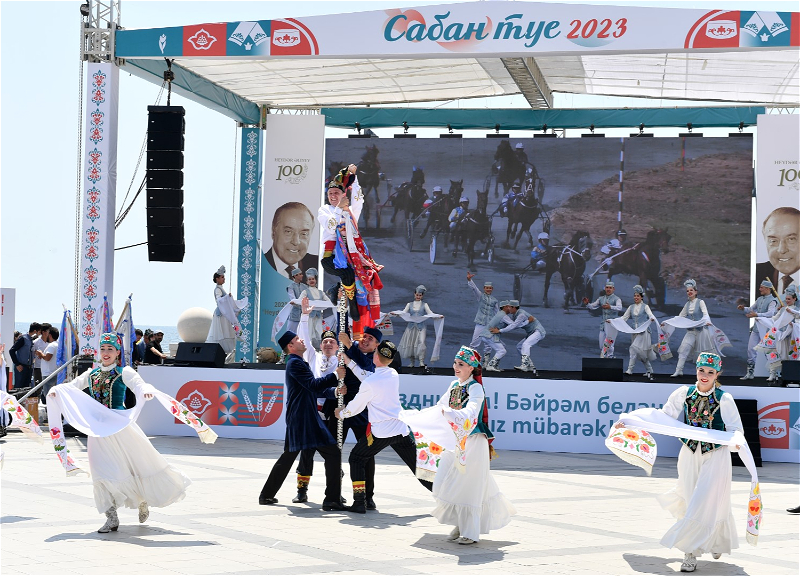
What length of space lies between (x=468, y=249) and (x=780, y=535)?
1256 centimetres

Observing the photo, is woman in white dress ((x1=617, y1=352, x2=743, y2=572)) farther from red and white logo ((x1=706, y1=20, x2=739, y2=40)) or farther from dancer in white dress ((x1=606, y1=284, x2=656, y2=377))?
dancer in white dress ((x1=606, y1=284, x2=656, y2=377))

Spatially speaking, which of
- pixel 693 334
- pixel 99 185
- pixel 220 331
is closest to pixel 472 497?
pixel 99 185

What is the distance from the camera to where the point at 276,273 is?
811 inches

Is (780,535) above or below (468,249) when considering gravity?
below

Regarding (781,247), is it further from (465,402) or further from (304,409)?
(465,402)

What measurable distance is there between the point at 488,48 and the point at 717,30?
3.28 meters

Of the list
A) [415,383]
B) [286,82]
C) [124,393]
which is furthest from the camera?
[286,82]

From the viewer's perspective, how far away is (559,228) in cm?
2038

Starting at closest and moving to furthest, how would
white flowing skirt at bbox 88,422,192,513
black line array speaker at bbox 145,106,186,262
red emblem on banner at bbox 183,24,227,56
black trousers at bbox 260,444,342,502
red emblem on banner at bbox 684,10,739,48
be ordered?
white flowing skirt at bbox 88,422,192,513
black trousers at bbox 260,444,342,502
red emblem on banner at bbox 684,10,739,48
red emblem on banner at bbox 183,24,227,56
black line array speaker at bbox 145,106,186,262

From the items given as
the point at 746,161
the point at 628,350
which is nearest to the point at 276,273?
the point at 628,350

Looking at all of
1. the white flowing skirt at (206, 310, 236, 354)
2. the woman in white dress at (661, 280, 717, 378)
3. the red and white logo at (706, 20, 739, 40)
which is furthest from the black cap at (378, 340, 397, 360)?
the woman in white dress at (661, 280, 717, 378)

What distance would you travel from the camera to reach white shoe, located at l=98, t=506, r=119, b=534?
312 inches

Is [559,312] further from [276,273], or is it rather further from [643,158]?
[276,273]

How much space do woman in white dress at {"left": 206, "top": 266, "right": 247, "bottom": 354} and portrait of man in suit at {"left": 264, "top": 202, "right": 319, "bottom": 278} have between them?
2030 millimetres
